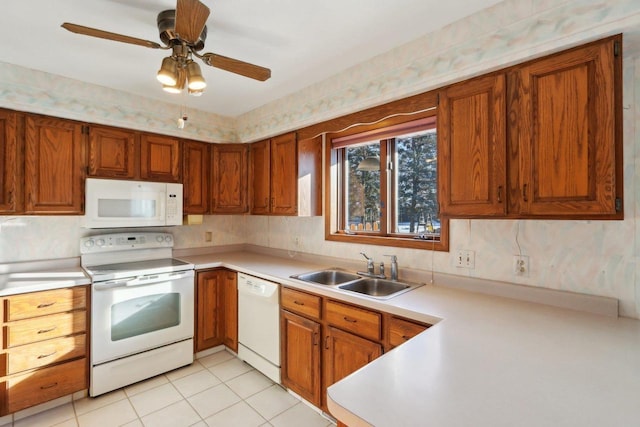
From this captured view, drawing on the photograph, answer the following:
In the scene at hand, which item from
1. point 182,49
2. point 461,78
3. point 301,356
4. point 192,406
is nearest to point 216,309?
point 192,406

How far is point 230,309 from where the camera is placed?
9.56 feet

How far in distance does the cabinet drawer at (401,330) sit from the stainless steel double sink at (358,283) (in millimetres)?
296

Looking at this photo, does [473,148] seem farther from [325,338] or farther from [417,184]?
[325,338]

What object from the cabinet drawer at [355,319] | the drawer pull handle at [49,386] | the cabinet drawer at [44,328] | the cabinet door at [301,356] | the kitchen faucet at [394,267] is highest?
the kitchen faucet at [394,267]

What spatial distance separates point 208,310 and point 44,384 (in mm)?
1184

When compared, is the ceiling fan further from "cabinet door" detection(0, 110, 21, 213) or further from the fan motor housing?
"cabinet door" detection(0, 110, 21, 213)

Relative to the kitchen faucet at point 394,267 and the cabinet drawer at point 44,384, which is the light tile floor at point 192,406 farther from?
the kitchen faucet at point 394,267

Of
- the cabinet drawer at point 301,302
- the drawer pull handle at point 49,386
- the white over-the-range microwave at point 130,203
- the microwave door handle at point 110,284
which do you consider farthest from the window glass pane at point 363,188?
the drawer pull handle at point 49,386

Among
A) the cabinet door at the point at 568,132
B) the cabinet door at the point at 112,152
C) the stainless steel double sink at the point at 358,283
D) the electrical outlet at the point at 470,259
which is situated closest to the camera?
the cabinet door at the point at 568,132

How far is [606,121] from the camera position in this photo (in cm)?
123

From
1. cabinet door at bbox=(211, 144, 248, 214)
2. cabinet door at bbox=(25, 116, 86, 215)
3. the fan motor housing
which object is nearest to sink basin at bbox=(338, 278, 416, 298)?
cabinet door at bbox=(211, 144, 248, 214)

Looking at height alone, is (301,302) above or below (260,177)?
below

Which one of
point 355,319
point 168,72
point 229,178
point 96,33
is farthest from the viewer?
point 229,178

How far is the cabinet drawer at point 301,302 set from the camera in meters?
2.09
